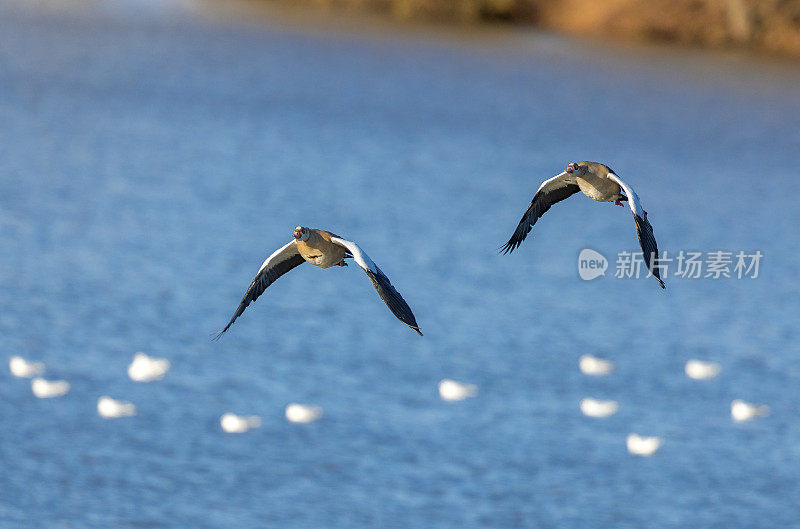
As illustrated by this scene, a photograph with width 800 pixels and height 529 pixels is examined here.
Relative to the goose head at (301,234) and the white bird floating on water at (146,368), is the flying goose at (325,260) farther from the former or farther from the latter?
the white bird floating on water at (146,368)

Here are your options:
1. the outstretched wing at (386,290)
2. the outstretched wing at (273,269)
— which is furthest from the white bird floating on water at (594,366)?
the outstretched wing at (386,290)

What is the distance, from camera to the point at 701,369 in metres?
58.0

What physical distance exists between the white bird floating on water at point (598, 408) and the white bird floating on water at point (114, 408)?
20.7 meters

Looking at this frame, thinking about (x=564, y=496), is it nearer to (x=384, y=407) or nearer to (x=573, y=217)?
(x=384, y=407)

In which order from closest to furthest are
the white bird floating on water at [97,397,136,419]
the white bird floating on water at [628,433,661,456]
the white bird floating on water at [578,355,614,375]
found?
the white bird floating on water at [97,397,136,419], the white bird floating on water at [628,433,661,456], the white bird floating on water at [578,355,614,375]

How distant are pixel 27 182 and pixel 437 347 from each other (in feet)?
94.3

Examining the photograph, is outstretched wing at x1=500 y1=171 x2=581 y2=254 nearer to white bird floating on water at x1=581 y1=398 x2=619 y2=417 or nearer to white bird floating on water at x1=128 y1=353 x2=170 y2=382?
white bird floating on water at x1=128 y1=353 x2=170 y2=382

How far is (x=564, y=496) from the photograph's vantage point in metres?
51.6

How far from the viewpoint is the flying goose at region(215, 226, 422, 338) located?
7.77m

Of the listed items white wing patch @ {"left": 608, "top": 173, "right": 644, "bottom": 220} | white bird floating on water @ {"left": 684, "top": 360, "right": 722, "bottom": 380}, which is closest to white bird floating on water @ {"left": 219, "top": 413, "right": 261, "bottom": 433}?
white bird floating on water @ {"left": 684, "top": 360, "right": 722, "bottom": 380}

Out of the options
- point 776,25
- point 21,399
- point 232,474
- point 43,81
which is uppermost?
point 776,25

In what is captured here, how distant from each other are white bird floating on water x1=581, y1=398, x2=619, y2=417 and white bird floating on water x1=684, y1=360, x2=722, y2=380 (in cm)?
414

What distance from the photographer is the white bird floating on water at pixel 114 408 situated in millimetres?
53031

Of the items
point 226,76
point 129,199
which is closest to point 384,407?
point 129,199
